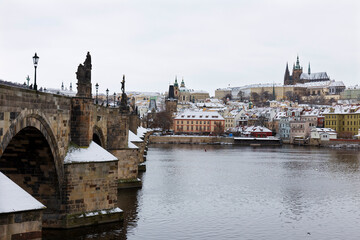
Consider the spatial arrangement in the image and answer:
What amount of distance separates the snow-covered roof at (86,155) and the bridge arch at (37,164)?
0.87 m

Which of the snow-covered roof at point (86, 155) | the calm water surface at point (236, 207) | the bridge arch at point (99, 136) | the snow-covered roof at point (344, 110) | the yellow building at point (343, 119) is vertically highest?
the snow-covered roof at point (344, 110)

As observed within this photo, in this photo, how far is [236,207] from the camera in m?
29.2

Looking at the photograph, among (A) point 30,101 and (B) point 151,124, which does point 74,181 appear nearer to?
(A) point 30,101

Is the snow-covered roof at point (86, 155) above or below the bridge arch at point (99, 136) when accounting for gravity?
below

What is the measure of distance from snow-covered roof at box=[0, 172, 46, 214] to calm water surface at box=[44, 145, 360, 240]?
663cm

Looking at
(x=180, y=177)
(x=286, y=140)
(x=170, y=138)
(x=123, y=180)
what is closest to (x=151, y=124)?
(x=170, y=138)

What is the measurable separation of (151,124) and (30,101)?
137m

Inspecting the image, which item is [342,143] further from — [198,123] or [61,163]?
[61,163]

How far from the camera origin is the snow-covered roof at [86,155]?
71.2 feet

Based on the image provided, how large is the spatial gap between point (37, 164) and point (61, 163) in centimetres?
97

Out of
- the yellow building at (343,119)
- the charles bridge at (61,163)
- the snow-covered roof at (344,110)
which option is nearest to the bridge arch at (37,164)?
the charles bridge at (61,163)

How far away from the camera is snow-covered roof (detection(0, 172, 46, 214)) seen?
12830 millimetres

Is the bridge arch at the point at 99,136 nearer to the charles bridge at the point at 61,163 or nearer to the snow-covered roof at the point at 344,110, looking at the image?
the charles bridge at the point at 61,163

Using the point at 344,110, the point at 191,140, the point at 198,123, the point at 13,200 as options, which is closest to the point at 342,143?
the point at 344,110
